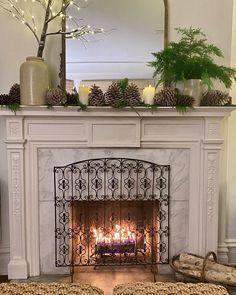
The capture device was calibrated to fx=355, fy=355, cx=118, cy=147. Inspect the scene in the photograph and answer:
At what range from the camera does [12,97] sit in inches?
102

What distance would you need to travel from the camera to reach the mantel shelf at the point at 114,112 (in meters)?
2.57

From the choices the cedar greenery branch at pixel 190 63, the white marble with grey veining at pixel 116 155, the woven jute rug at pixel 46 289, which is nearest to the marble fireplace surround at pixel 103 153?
the white marble with grey veining at pixel 116 155

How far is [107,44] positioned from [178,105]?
30.9 inches

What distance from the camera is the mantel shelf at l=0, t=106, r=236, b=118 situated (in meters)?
2.57

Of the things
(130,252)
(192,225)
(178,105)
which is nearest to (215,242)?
(192,225)

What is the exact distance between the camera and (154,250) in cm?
286

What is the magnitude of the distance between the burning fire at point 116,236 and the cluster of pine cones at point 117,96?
1.02 m

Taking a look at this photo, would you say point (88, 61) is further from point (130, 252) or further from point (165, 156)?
point (130, 252)

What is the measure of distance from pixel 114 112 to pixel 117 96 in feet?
0.42

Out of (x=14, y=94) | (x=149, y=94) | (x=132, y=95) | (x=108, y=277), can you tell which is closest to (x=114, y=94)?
(x=132, y=95)

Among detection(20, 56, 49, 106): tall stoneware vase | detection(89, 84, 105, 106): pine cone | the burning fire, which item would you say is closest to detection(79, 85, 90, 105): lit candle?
detection(89, 84, 105, 106): pine cone

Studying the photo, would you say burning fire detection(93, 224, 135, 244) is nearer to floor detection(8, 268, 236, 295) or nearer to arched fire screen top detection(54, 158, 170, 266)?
arched fire screen top detection(54, 158, 170, 266)

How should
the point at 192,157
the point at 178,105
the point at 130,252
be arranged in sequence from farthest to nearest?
the point at 130,252
the point at 192,157
the point at 178,105

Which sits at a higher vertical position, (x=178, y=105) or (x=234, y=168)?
(x=178, y=105)
